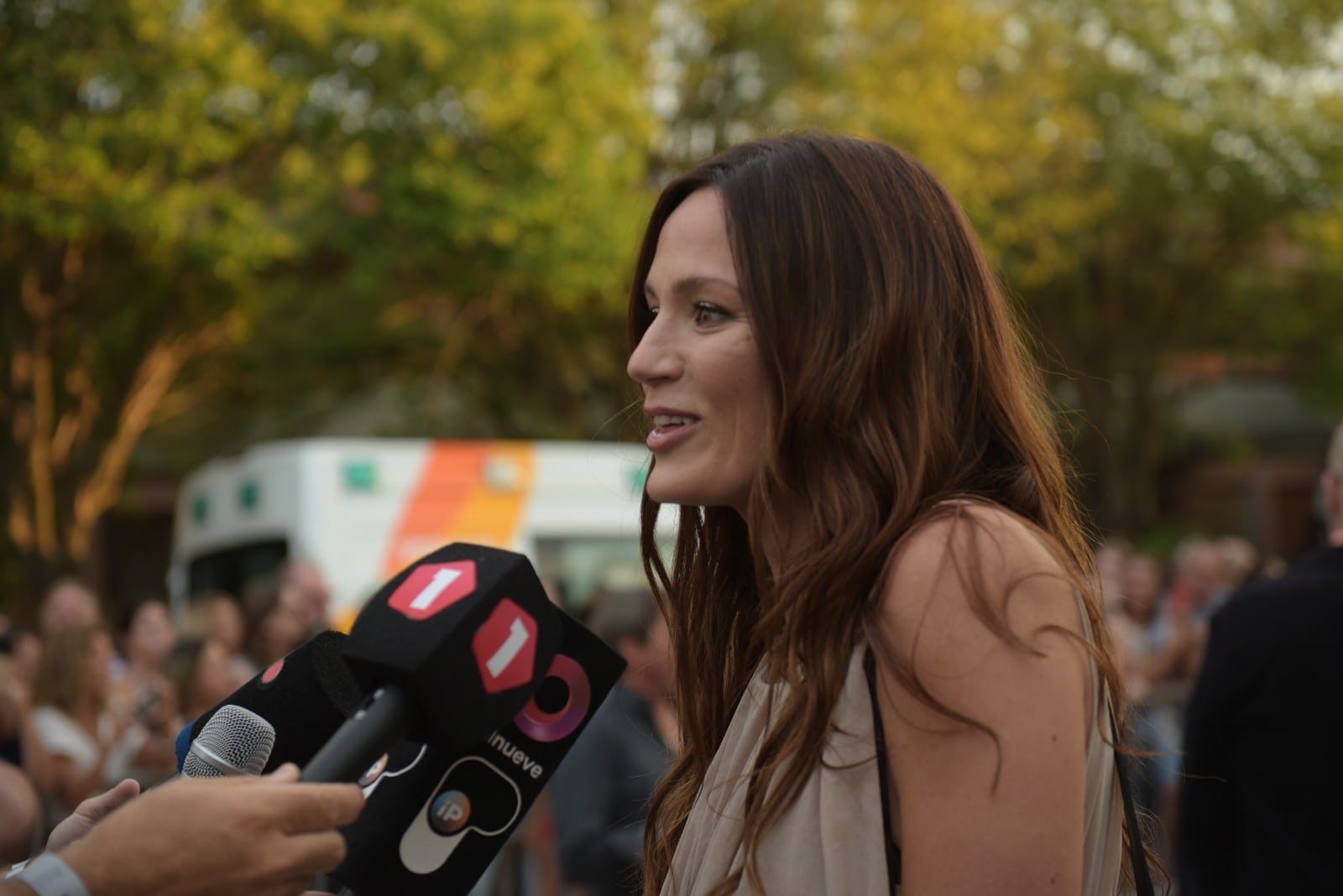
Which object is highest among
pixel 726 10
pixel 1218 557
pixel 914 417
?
pixel 726 10

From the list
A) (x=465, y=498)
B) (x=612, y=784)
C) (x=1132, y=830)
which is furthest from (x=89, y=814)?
(x=465, y=498)

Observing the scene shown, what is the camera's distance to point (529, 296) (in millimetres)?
17188

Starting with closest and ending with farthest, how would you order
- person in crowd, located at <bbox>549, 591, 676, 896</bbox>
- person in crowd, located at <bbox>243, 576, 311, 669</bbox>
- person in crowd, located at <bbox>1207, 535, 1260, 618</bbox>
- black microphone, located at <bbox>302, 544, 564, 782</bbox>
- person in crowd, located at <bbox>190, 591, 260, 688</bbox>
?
black microphone, located at <bbox>302, 544, 564, 782</bbox> < person in crowd, located at <bbox>549, 591, 676, 896</bbox> < person in crowd, located at <bbox>243, 576, 311, 669</bbox> < person in crowd, located at <bbox>190, 591, 260, 688</bbox> < person in crowd, located at <bbox>1207, 535, 1260, 618</bbox>

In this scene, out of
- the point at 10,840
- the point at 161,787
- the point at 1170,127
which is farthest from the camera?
the point at 1170,127

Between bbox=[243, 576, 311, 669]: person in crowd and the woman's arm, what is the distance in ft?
18.9

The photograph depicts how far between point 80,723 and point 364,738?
5436mm

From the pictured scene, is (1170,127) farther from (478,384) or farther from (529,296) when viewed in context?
(478,384)

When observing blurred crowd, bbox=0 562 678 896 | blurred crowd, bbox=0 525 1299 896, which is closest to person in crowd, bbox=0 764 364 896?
blurred crowd, bbox=0 525 1299 896

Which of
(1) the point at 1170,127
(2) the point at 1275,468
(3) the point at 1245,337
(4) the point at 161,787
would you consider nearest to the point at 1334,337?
(3) the point at 1245,337

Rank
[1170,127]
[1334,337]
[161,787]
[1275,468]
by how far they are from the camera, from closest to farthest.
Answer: [161,787] → [1170,127] → [1334,337] → [1275,468]

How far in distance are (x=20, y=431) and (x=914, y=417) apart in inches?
523

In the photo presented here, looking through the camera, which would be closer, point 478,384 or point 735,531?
point 735,531

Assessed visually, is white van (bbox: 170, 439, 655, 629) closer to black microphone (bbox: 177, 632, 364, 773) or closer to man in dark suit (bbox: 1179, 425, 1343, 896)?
man in dark suit (bbox: 1179, 425, 1343, 896)

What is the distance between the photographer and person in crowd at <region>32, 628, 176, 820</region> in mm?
6055
